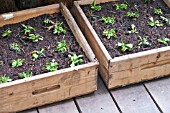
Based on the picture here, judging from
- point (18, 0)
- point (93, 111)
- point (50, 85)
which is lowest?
point (93, 111)

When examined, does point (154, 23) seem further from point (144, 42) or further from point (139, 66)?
point (139, 66)

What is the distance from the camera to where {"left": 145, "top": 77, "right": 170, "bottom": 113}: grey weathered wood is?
2062mm

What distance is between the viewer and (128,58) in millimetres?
2008

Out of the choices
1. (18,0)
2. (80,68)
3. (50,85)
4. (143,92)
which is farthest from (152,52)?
(18,0)

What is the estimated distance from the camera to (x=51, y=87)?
1.96 meters

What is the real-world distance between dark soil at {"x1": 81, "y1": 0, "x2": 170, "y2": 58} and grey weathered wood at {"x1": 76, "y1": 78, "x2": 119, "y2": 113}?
22 cm

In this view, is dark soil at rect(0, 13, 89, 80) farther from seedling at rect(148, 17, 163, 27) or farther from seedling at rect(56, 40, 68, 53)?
seedling at rect(148, 17, 163, 27)

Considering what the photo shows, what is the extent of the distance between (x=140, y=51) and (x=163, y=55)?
0.12 m

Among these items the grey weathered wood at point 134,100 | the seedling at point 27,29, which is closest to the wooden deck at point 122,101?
the grey weathered wood at point 134,100

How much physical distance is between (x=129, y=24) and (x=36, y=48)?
0.57m

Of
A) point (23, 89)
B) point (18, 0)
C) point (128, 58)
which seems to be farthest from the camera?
point (18, 0)

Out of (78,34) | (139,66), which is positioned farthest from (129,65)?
(78,34)

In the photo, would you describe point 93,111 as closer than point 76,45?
Yes

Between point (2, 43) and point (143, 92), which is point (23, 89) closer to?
point (2, 43)
